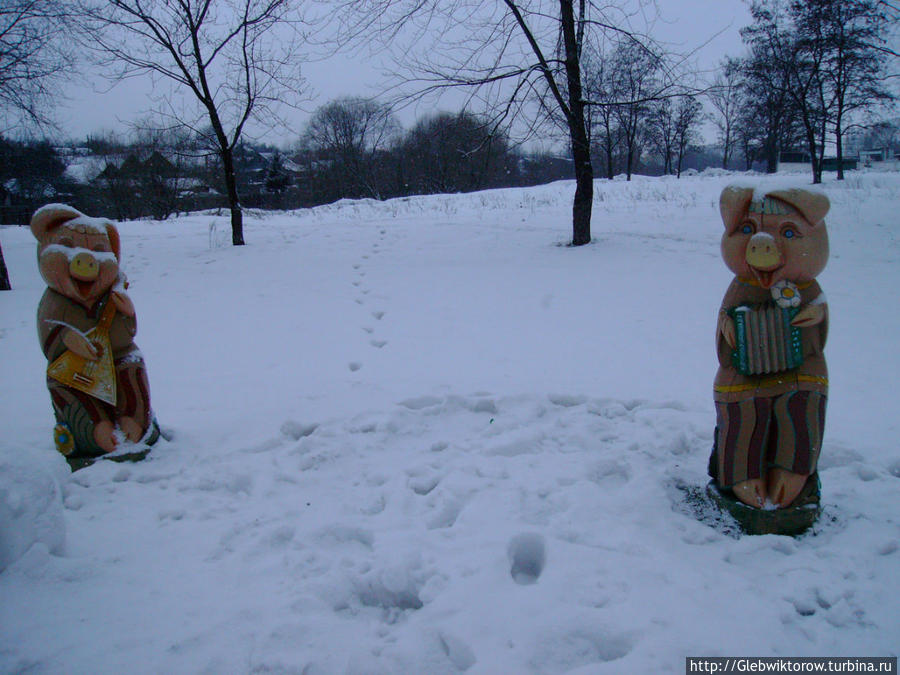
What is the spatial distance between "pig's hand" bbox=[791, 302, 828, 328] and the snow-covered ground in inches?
41.0

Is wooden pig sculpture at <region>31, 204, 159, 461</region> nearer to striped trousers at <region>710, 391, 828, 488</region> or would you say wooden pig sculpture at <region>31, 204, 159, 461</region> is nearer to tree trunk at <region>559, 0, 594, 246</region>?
striped trousers at <region>710, 391, 828, 488</region>

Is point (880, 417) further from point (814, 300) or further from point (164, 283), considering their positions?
point (164, 283)

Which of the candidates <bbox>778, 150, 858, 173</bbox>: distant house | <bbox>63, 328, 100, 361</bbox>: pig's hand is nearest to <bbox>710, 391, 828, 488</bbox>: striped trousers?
<bbox>63, 328, 100, 361</bbox>: pig's hand

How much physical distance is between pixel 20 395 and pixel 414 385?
3.64 m

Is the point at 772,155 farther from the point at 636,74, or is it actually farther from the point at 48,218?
the point at 48,218

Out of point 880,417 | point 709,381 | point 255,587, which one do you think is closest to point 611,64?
point 709,381

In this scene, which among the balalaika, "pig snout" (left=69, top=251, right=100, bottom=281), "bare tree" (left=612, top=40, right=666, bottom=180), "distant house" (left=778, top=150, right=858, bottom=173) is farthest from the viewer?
"distant house" (left=778, top=150, right=858, bottom=173)

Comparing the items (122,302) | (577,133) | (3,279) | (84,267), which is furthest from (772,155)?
(84,267)

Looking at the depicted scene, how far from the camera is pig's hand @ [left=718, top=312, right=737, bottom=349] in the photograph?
2.67m

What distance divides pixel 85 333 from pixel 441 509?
247cm

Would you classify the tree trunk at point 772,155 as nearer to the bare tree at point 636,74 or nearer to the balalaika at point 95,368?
the bare tree at point 636,74

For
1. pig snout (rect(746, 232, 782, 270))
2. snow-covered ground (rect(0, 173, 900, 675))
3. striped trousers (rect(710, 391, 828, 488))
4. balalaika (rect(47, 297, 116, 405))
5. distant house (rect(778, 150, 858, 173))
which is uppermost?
distant house (rect(778, 150, 858, 173))

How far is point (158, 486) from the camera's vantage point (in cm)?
331

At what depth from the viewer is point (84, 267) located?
10.7 feet
